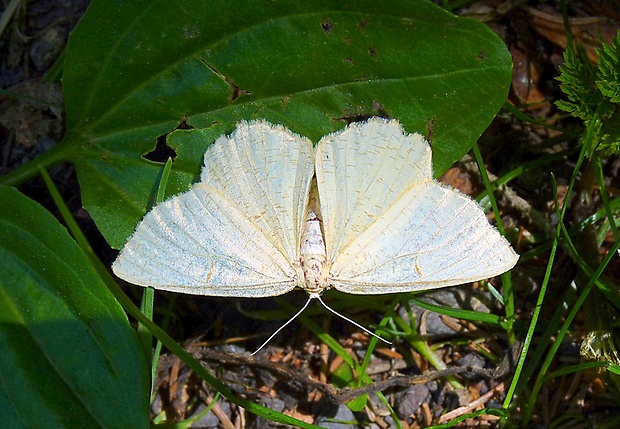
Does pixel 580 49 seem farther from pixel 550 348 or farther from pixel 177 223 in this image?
pixel 177 223

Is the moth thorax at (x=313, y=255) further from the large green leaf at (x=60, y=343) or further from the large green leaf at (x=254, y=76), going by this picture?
the large green leaf at (x=60, y=343)

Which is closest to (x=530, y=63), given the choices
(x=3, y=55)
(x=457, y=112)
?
(x=457, y=112)

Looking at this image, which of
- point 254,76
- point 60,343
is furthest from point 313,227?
point 60,343

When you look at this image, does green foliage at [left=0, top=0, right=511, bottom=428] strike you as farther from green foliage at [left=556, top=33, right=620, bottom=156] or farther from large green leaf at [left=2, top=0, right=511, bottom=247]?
green foliage at [left=556, top=33, right=620, bottom=156]

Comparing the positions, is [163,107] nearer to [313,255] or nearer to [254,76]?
[254,76]

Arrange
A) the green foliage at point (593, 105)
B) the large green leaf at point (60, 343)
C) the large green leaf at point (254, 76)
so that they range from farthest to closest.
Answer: the green foliage at point (593, 105) < the large green leaf at point (254, 76) < the large green leaf at point (60, 343)

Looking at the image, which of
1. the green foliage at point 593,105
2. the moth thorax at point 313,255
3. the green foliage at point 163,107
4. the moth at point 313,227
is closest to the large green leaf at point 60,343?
the green foliage at point 163,107
